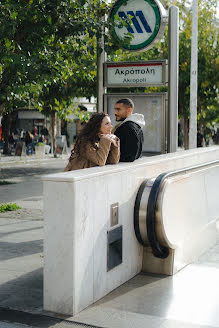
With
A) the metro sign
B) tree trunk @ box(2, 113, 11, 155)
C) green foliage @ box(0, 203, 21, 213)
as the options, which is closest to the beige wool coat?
the metro sign

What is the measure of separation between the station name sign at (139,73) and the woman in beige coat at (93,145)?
2693 millimetres

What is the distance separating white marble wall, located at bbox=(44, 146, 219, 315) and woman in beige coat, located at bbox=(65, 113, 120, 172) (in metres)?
0.19

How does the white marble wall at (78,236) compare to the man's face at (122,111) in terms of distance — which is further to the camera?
the man's face at (122,111)

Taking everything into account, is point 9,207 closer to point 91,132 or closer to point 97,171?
point 91,132

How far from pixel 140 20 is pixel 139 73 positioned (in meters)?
0.85

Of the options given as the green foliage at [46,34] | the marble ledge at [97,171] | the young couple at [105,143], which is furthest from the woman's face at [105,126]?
the green foliage at [46,34]

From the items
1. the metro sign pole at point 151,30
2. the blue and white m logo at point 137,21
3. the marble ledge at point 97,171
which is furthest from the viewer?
the blue and white m logo at point 137,21

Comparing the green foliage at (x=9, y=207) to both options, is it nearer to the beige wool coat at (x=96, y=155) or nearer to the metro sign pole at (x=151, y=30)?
the metro sign pole at (x=151, y=30)

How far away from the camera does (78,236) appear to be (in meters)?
4.56

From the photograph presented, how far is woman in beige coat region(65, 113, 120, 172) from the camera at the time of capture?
5.41m

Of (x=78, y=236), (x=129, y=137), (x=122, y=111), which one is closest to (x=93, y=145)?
(x=129, y=137)

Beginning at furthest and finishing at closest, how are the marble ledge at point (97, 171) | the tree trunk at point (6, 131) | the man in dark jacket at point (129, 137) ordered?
the tree trunk at point (6, 131) < the man in dark jacket at point (129, 137) < the marble ledge at point (97, 171)

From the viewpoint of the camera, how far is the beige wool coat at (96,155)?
17.5 ft

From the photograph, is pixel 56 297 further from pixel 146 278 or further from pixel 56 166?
pixel 56 166
